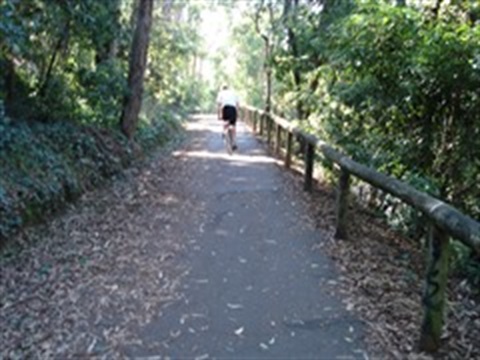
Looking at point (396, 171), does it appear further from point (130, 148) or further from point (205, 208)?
point (130, 148)

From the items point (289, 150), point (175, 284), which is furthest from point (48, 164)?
point (289, 150)

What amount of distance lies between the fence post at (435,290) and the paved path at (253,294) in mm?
514

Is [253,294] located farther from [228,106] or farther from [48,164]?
[228,106]

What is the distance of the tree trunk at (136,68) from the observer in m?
13.5

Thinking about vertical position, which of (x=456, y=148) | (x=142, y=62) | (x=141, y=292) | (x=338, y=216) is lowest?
(x=141, y=292)

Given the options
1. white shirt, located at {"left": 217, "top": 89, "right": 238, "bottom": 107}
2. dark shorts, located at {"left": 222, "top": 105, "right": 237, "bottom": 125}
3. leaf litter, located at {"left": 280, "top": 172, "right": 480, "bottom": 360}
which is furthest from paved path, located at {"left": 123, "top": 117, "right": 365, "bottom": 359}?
white shirt, located at {"left": 217, "top": 89, "right": 238, "bottom": 107}

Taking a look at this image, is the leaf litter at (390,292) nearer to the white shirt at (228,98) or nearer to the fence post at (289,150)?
the fence post at (289,150)

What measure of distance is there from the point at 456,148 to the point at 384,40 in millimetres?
1790

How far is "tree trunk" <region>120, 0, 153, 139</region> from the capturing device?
44.2ft

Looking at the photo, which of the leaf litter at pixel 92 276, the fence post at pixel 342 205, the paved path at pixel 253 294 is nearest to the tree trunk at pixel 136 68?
the leaf litter at pixel 92 276

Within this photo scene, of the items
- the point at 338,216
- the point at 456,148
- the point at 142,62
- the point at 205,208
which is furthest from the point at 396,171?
the point at 142,62

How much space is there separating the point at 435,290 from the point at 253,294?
5.96 ft

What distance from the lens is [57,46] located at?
1131 cm

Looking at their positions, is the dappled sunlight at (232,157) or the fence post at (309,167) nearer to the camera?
the fence post at (309,167)
